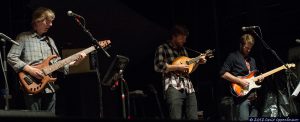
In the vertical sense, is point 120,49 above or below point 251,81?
above

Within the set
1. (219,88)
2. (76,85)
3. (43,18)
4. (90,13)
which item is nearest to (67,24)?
(90,13)

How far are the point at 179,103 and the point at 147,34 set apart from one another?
2.58 metres

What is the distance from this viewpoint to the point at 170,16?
24.5 feet

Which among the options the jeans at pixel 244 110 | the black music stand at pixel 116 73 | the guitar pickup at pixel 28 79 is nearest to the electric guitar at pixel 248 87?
the jeans at pixel 244 110

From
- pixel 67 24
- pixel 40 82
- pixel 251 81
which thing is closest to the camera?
pixel 40 82

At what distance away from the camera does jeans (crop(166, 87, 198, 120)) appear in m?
4.89

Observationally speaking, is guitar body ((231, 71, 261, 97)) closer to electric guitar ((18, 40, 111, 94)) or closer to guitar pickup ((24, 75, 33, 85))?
electric guitar ((18, 40, 111, 94))

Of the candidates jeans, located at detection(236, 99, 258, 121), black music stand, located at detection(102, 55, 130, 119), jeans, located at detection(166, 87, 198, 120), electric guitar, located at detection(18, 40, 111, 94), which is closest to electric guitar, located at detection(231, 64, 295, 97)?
jeans, located at detection(236, 99, 258, 121)

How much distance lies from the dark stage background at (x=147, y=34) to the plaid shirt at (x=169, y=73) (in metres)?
1.72

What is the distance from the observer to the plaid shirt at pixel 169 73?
197 inches

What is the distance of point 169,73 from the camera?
5.07m

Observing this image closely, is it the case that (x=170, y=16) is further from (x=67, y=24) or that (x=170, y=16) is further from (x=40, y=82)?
(x=40, y=82)

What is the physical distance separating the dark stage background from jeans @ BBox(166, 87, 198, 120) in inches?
72.9

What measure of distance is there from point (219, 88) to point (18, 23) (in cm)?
344
